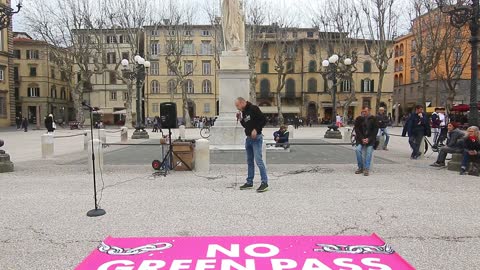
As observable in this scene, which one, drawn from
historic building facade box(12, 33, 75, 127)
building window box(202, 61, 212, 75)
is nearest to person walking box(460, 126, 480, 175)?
building window box(202, 61, 212, 75)

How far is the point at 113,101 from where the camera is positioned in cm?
6475

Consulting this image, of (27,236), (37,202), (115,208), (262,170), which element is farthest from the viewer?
(262,170)

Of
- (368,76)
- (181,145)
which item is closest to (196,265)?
(181,145)

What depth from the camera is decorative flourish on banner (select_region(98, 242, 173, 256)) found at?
4.25 metres

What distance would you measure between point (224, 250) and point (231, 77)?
1176cm

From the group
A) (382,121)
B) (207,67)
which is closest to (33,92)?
(207,67)

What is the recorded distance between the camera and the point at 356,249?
432 centimetres

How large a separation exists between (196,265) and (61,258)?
1493mm

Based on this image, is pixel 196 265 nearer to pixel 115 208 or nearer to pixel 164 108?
pixel 115 208

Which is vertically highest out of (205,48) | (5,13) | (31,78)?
(205,48)

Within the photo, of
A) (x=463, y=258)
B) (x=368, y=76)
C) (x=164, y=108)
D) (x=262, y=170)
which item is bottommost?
(x=463, y=258)

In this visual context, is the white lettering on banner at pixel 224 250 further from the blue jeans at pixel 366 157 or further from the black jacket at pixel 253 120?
the blue jeans at pixel 366 157

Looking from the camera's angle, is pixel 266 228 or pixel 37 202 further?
pixel 37 202

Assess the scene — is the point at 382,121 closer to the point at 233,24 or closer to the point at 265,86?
the point at 233,24
